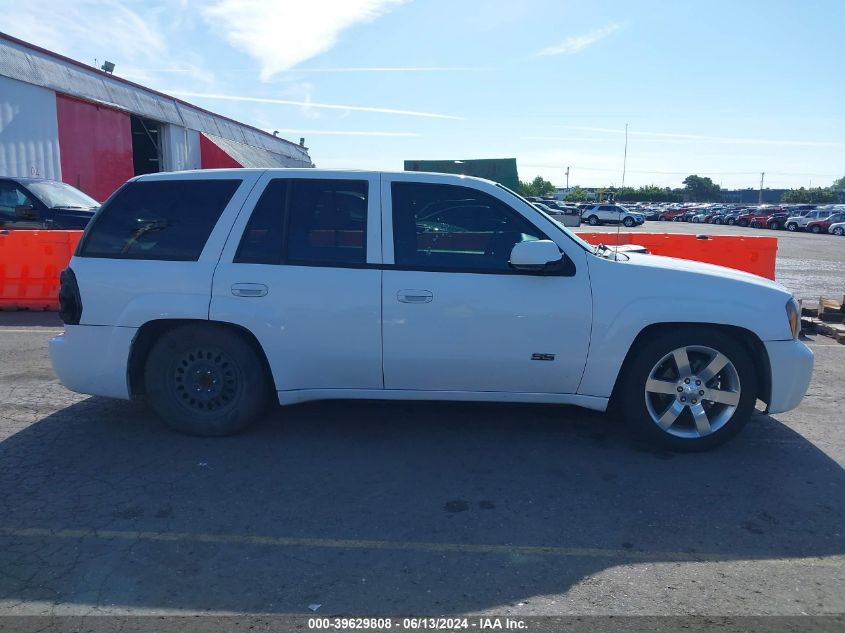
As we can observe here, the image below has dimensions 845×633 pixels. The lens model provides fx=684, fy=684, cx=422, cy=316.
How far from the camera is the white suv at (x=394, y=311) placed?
4488 mm

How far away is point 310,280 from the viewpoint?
457 cm

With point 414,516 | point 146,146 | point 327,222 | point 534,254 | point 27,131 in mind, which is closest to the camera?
point 414,516

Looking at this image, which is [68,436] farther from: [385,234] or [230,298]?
[385,234]

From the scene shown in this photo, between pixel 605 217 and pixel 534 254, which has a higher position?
pixel 534 254

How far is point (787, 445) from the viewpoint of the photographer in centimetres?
484

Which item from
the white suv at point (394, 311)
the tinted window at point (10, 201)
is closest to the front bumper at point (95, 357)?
the white suv at point (394, 311)

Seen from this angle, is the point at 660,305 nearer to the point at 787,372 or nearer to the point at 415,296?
the point at 787,372

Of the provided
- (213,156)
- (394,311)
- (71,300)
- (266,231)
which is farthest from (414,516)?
(213,156)

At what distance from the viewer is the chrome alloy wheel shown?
4.55 m

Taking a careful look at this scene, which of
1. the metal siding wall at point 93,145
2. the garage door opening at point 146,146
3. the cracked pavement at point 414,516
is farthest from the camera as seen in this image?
the garage door opening at point 146,146

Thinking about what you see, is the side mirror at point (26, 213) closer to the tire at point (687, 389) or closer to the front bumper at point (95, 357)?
the front bumper at point (95, 357)

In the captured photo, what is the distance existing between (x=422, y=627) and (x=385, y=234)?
259cm

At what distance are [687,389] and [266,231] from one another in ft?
10.0

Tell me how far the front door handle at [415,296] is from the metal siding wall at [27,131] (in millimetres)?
15711
